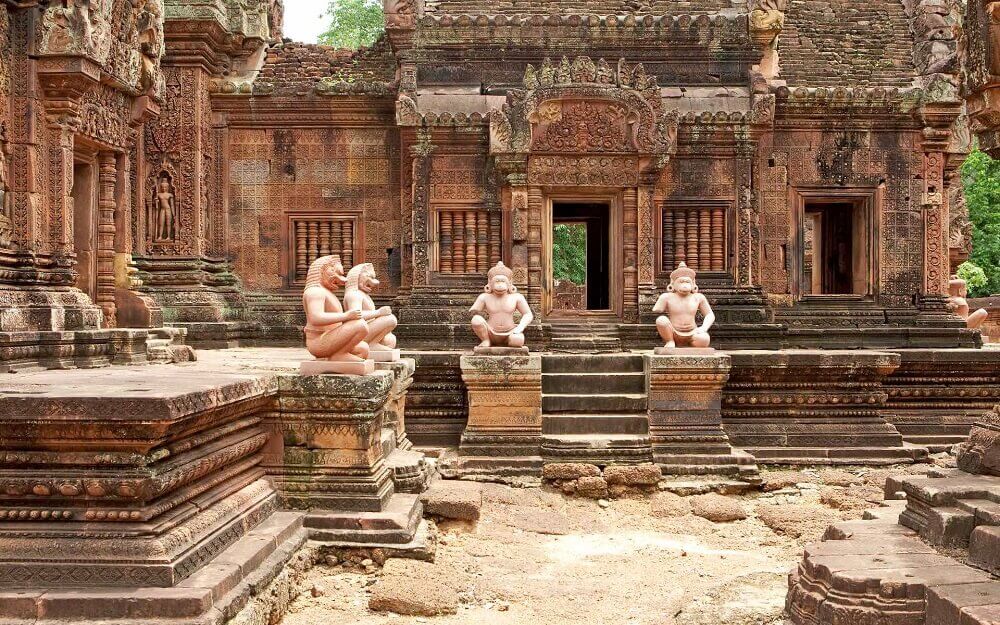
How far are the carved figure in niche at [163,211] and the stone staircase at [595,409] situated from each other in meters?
5.37

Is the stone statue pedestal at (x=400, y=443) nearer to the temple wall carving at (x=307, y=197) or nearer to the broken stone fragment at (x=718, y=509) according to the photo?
the broken stone fragment at (x=718, y=509)

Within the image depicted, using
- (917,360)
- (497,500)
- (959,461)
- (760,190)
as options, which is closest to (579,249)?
(760,190)

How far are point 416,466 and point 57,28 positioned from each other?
482 centimetres

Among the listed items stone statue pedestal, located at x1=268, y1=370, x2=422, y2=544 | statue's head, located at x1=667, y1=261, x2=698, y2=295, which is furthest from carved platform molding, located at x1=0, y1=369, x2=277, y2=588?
statue's head, located at x1=667, y1=261, x2=698, y2=295

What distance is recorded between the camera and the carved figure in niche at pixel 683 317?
9.37m

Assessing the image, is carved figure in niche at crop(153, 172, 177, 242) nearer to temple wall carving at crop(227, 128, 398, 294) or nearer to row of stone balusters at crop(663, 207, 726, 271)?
temple wall carving at crop(227, 128, 398, 294)

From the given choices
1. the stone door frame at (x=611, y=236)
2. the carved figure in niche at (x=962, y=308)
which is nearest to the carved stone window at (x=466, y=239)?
the stone door frame at (x=611, y=236)

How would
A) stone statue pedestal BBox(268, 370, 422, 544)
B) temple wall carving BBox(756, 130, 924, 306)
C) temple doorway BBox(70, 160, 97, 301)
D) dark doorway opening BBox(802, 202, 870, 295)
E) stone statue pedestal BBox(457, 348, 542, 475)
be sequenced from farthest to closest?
1. dark doorway opening BBox(802, 202, 870, 295)
2. temple wall carving BBox(756, 130, 924, 306)
3. stone statue pedestal BBox(457, 348, 542, 475)
4. temple doorway BBox(70, 160, 97, 301)
5. stone statue pedestal BBox(268, 370, 422, 544)

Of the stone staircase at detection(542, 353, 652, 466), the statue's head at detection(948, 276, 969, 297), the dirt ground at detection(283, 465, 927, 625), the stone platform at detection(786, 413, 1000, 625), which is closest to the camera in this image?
the stone platform at detection(786, 413, 1000, 625)

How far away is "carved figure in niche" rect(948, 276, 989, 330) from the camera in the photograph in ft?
43.2

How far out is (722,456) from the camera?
30.0 ft

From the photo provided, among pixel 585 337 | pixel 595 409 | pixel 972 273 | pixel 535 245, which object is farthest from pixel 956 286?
pixel 972 273

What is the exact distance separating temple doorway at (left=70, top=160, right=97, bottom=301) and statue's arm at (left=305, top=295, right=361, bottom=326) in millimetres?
3829

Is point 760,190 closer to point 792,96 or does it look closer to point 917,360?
point 792,96
